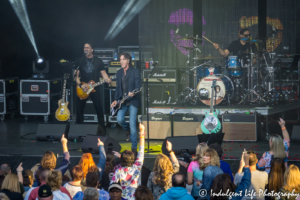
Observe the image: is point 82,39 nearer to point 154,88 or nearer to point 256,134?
point 154,88

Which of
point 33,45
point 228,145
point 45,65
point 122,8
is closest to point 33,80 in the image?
point 45,65

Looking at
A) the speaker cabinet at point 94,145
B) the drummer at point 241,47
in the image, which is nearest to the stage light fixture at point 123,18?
the drummer at point 241,47

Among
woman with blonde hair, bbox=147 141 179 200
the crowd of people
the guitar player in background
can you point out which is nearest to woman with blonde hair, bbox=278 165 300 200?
the crowd of people

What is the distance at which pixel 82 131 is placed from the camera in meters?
8.12

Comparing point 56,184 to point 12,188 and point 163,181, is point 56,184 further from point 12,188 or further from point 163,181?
point 163,181

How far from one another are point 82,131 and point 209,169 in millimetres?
4210

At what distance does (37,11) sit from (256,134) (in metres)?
7.54

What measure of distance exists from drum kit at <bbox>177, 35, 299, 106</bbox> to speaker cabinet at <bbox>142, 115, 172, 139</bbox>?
49.4 inches

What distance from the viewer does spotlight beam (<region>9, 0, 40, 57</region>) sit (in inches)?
473

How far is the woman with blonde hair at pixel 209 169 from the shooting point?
4320 mm

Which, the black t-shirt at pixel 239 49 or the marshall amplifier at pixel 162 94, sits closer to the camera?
the marshall amplifier at pixel 162 94

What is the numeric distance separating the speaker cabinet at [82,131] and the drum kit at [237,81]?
277cm

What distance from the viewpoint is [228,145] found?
331 inches

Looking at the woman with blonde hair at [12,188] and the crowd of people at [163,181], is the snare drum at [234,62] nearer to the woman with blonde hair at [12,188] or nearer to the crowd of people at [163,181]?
the crowd of people at [163,181]
